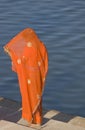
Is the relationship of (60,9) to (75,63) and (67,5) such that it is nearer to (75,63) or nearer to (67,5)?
(67,5)

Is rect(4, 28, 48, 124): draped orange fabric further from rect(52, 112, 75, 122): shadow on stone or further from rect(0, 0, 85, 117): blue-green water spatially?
rect(0, 0, 85, 117): blue-green water

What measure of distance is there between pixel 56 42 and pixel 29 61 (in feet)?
17.8

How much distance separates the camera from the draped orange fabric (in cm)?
650

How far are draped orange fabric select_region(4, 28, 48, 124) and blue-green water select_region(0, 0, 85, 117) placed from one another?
2.31m

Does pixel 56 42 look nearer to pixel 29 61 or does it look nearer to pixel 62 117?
pixel 62 117

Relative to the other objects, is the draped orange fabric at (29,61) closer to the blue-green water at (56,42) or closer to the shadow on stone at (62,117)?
the shadow on stone at (62,117)

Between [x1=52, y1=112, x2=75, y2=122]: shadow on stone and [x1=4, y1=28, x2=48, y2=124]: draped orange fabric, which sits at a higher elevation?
[x1=4, y1=28, x2=48, y2=124]: draped orange fabric

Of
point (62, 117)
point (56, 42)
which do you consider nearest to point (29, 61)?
point (62, 117)

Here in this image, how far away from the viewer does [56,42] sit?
39.0 ft

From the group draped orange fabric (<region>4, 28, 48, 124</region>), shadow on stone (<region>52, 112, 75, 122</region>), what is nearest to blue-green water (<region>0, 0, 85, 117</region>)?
shadow on stone (<region>52, 112, 75, 122</region>)

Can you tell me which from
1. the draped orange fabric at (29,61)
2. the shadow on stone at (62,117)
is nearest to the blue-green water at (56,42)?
the shadow on stone at (62,117)

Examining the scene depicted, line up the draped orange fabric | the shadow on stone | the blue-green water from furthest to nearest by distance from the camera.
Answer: the blue-green water
the shadow on stone
the draped orange fabric

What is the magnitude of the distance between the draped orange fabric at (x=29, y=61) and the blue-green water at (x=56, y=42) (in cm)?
231

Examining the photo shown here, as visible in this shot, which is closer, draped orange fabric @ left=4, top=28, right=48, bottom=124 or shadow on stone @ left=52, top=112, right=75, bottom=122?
draped orange fabric @ left=4, top=28, right=48, bottom=124
